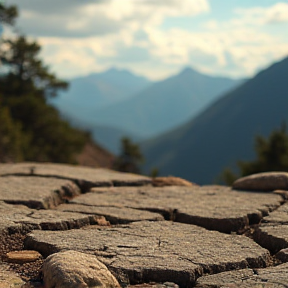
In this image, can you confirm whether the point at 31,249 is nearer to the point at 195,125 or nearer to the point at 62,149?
the point at 62,149

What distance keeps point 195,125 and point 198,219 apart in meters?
149

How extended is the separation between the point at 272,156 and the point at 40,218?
19.3m

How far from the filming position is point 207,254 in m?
3.24

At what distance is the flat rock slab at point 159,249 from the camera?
2.94 meters

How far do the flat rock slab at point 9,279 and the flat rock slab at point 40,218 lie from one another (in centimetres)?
60

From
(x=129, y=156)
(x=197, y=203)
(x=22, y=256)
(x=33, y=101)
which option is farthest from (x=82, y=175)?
(x=129, y=156)

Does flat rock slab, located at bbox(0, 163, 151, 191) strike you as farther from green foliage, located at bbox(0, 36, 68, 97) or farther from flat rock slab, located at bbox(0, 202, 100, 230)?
green foliage, located at bbox(0, 36, 68, 97)

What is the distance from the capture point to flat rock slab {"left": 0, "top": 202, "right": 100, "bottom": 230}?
3758mm

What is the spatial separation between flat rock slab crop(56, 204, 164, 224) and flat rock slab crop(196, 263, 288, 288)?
54.3 inches

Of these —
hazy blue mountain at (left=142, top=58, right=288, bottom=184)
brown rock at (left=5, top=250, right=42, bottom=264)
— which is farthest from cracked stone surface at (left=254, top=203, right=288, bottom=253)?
hazy blue mountain at (left=142, top=58, right=288, bottom=184)

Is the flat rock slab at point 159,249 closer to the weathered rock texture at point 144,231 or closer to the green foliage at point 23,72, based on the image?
the weathered rock texture at point 144,231

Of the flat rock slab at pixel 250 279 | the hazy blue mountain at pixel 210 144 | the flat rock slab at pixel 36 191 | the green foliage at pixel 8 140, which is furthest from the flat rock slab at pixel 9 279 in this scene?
the hazy blue mountain at pixel 210 144

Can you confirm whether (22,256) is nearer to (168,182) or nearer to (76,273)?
(76,273)

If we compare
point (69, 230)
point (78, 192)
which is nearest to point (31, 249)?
point (69, 230)
